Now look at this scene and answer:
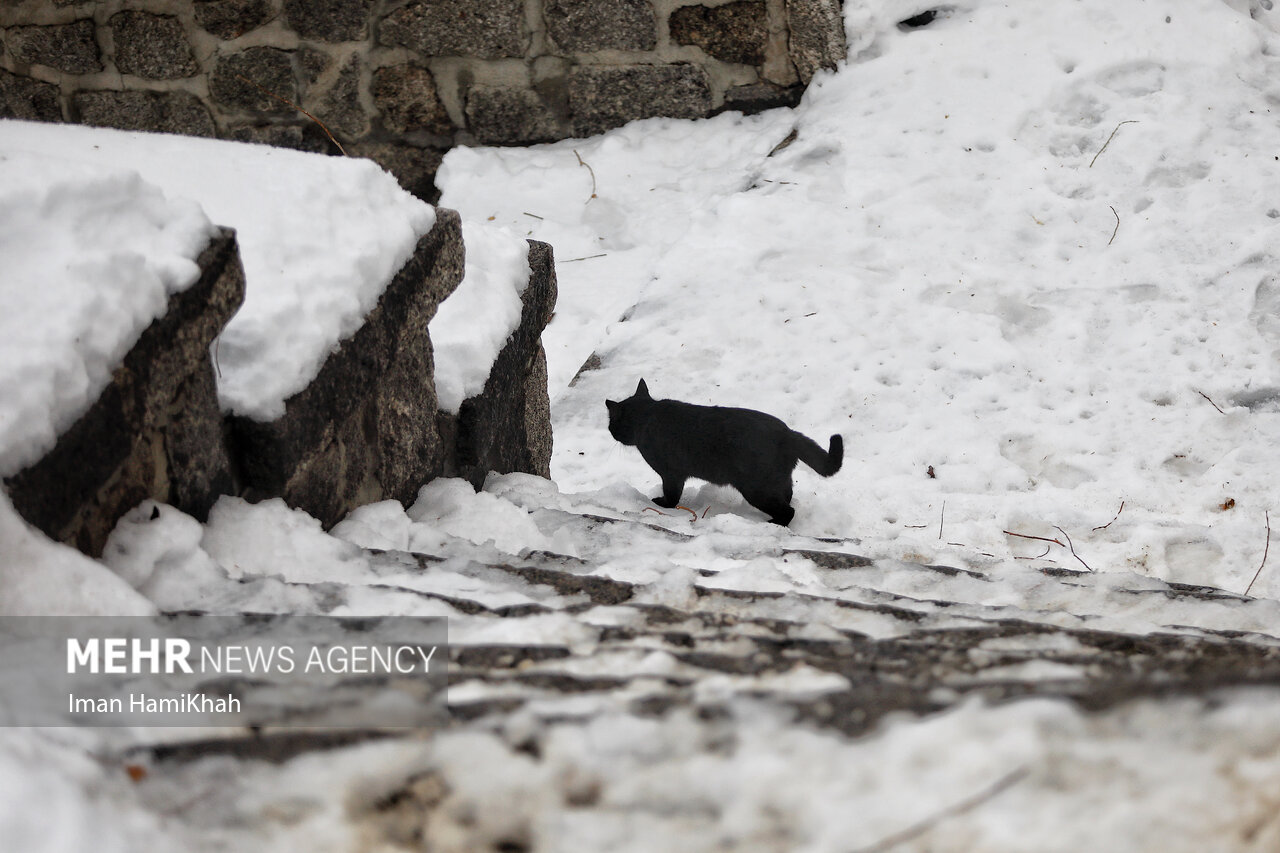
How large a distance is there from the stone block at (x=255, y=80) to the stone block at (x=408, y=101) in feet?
1.36

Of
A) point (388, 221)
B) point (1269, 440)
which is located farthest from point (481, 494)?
point (1269, 440)

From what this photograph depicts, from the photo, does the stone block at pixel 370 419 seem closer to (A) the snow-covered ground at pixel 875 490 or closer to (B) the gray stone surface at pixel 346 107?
(A) the snow-covered ground at pixel 875 490

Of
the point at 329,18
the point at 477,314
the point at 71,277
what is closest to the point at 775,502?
the point at 477,314

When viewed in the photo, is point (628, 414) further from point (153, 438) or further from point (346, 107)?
point (346, 107)

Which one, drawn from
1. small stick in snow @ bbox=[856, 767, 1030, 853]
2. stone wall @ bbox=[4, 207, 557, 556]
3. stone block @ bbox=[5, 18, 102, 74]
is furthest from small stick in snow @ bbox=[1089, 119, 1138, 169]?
stone block @ bbox=[5, 18, 102, 74]

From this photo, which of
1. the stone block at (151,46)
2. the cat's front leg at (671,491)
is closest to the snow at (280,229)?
the cat's front leg at (671,491)

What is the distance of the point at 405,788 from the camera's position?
0.79 m

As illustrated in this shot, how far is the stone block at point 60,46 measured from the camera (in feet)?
15.1

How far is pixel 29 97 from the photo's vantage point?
15.6 ft

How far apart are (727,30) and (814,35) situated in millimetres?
412

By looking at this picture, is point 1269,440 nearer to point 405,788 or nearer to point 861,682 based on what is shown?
point 861,682

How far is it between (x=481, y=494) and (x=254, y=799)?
1.28 meters

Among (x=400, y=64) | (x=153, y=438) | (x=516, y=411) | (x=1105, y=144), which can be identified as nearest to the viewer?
(x=153, y=438)
